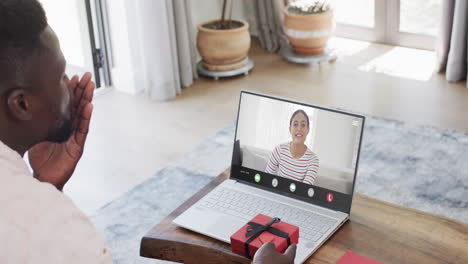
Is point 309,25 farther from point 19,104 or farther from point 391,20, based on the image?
point 19,104

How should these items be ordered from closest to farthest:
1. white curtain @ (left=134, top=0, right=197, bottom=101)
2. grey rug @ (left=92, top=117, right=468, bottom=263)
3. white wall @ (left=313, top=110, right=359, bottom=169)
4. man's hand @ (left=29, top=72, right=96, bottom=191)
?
→ man's hand @ (left=29, top=72, right=96, bottom=191)
white wall @ (left=313, top=110, right=359, bottom=169)
grey rug @ (left=92, top=117, right=468, bottom=263)
white curtain @ (left=134, top=0, right=197, bottom=101)

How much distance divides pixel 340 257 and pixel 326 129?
0.36 m

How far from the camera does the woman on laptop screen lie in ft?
5.63

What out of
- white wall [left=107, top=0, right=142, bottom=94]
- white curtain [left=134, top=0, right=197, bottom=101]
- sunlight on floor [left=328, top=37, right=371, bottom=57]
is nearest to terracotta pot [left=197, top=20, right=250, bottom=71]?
white curtain [left=134, top=0, right=197, bottom=101]

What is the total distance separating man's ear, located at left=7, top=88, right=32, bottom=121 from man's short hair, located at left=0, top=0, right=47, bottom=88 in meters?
0.02

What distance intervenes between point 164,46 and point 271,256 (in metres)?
2.60

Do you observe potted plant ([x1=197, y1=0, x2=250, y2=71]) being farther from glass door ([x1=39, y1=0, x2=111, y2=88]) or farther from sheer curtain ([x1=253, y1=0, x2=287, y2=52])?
glass door ([x1=39, y1=0, x2=111, y2=88])

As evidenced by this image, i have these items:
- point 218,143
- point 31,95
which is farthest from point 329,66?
point 31,95

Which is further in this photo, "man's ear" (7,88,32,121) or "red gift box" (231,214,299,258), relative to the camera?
"red gift box" (231,214,299,258)

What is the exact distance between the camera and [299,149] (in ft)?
5.65

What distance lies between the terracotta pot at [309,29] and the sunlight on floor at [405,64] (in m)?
0.34

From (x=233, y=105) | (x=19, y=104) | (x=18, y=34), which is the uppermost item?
(x=18, y=34)

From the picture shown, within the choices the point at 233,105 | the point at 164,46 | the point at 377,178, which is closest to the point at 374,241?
the point at 377,178

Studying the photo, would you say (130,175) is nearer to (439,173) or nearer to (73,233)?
(439,173)
